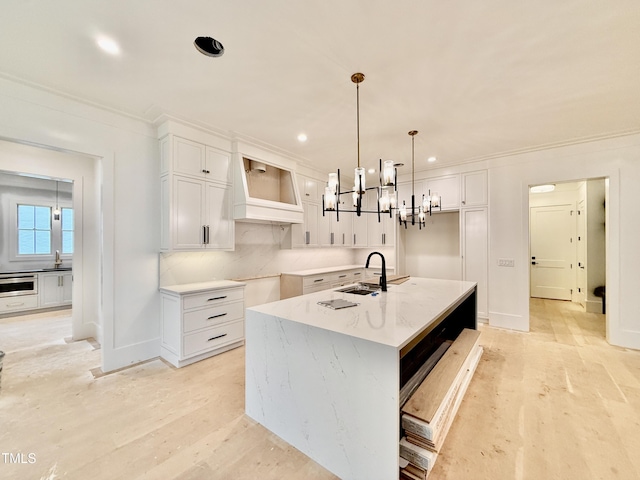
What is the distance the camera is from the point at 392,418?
4.43ft

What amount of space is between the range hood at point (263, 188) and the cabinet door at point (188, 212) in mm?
485

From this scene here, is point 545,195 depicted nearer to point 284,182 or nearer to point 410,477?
point 284,182

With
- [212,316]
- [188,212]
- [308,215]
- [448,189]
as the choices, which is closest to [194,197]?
[188,212]

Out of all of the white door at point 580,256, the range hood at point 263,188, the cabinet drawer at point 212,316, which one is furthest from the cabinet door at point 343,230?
the white door at point 580,256

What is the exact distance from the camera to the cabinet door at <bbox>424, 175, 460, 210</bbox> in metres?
4.73

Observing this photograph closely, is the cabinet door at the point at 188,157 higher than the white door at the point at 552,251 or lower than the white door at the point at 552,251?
higher

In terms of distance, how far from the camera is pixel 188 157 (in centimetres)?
321

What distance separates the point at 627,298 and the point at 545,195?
367 cm

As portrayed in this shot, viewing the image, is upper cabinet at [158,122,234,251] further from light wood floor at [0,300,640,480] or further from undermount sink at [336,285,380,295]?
undermount sink at [336,285,380,295]

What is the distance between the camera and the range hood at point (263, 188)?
11.8 ft

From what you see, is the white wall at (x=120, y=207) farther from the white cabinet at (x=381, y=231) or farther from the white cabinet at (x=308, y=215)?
the white cabinet at (x=381, y=231)

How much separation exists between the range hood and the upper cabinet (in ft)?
0.54

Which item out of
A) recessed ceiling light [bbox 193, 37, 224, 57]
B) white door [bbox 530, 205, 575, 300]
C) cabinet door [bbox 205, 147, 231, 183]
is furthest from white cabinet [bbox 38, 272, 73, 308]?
white door [bbox 530, 205, 575, 300]

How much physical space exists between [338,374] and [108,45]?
9.06 ft
